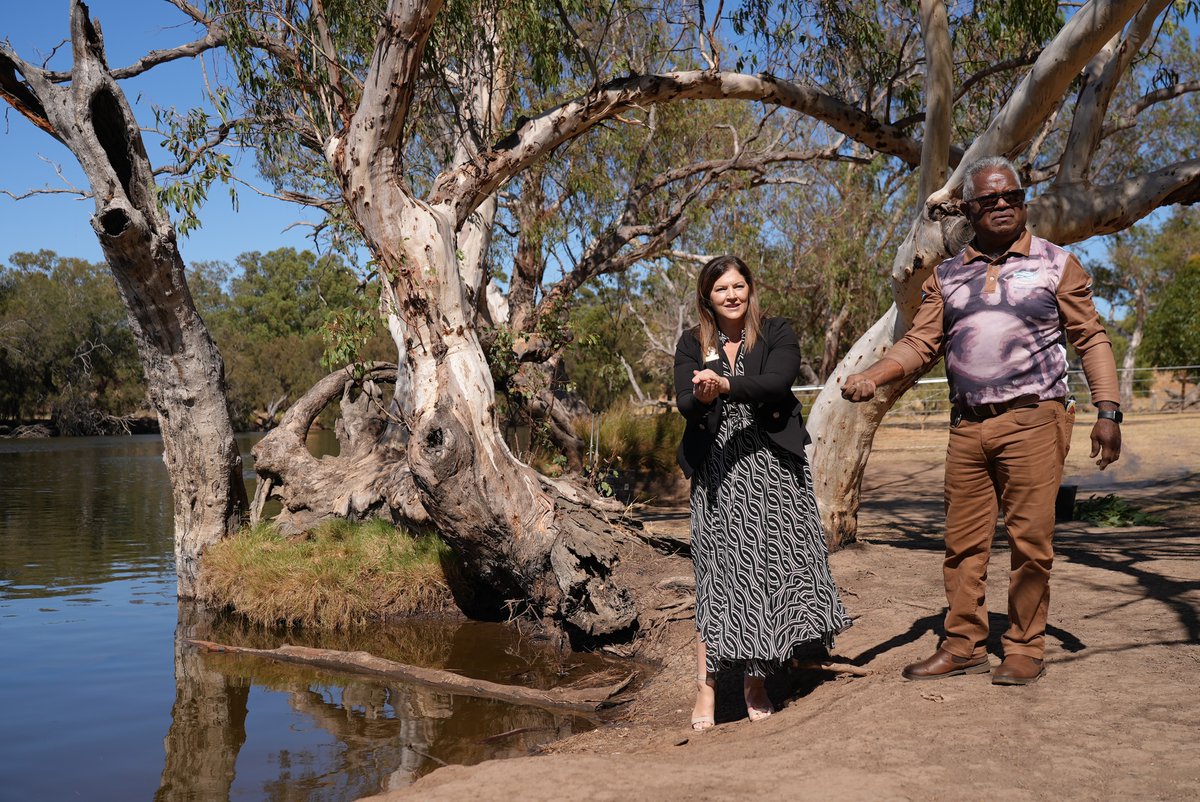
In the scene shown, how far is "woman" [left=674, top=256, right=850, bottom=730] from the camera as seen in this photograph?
413cm

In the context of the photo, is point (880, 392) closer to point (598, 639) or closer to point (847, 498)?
point (847, 498)

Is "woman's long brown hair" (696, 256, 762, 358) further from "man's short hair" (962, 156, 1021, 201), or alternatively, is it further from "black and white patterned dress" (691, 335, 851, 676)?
"man's short hair" (962, 156, 1021, 201)

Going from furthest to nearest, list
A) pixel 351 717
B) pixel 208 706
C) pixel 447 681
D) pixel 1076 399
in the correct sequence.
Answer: pixel 1076 399 < pixel 208 706 < pixel 447 681 < pixel 351 717

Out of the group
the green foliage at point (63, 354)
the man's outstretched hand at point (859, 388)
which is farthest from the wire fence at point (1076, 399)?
the green foliage at point (63, 354)

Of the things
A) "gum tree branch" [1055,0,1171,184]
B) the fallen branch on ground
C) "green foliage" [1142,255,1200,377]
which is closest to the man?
the fallen branch on ground

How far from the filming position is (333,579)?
301 inches

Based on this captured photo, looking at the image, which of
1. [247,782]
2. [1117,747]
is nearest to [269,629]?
[247,782]

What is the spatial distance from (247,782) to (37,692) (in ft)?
7.69

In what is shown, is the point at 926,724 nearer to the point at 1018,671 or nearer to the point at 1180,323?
the point at 1018,671

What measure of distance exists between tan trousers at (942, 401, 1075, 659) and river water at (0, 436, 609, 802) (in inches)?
80.4

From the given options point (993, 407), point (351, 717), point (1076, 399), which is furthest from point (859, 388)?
point (1076, 399)

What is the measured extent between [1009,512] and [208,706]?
14.6 ft

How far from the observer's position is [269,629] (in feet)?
24.8

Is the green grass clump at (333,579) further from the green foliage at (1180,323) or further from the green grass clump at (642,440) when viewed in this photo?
the green foliage at (1180,323)
